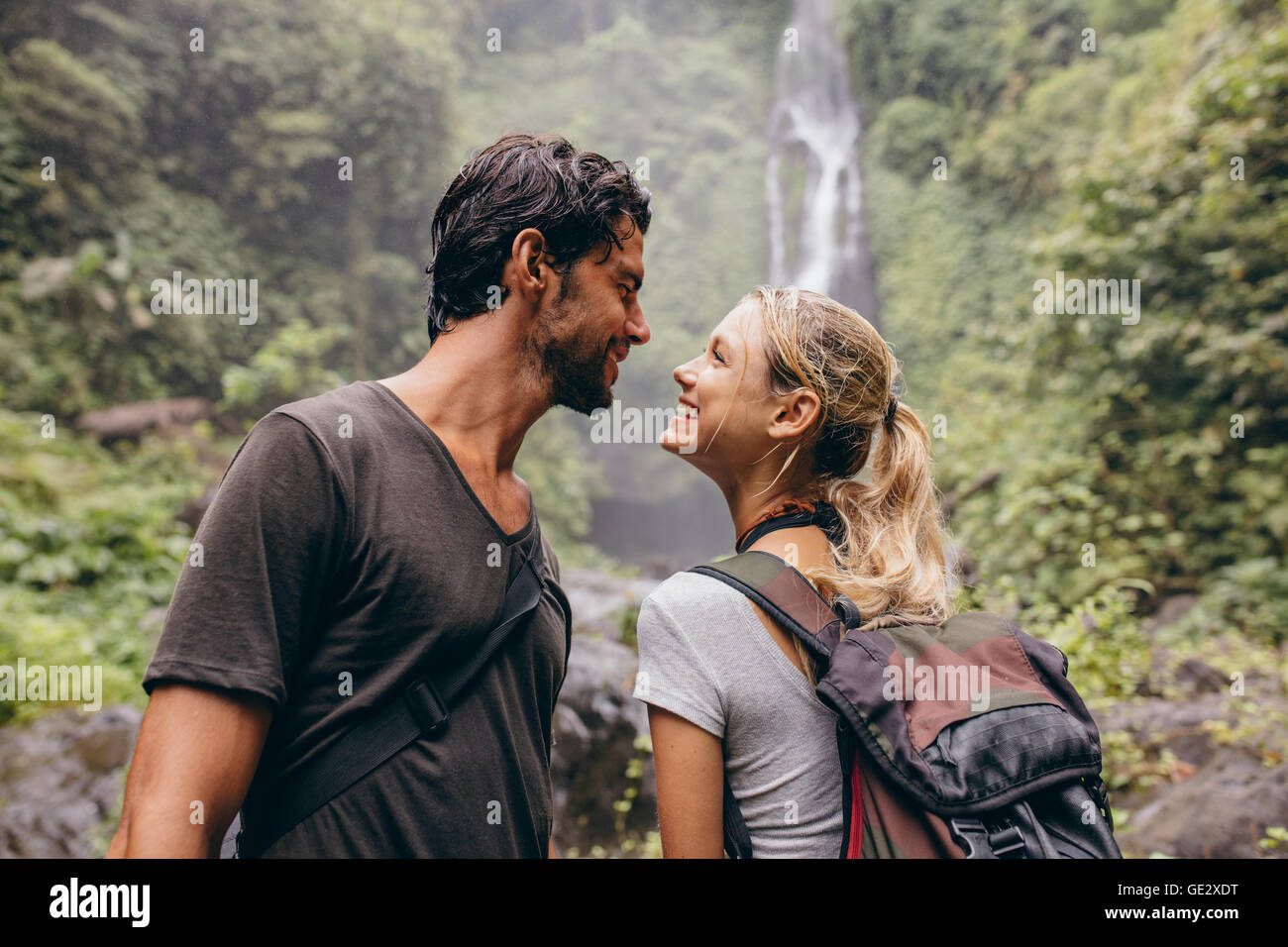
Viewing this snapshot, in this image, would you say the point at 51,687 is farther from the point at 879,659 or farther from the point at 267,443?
the point at 879,659

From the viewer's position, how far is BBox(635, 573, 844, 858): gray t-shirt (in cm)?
116

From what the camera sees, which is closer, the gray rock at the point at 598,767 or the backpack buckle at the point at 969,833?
the backpack buckle at the point at 969,833

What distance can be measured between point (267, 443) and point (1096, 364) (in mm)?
7504

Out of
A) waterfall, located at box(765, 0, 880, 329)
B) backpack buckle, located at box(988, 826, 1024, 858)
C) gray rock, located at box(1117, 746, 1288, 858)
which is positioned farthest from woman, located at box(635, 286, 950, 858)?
waterfall, located at box(765, 0, 880, 329)

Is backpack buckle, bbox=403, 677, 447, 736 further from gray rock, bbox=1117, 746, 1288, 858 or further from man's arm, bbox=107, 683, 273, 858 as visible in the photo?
gray rock, bbox=1117, 746, 1288, 858

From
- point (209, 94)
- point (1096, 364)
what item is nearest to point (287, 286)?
point (209, 94)

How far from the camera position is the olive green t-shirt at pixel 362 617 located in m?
1.01

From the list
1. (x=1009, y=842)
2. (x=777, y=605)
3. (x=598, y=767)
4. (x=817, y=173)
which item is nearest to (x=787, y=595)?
(x=777, y=605)

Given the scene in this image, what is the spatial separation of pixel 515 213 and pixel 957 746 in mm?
1210

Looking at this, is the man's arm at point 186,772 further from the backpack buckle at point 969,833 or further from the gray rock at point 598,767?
the gray rock at point 598,767

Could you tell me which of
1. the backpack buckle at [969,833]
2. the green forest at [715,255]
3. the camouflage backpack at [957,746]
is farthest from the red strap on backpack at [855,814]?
the green forest at [715,255]

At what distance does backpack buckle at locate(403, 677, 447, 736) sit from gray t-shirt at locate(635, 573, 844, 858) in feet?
1.08

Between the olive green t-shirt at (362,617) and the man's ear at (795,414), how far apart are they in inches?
22.2

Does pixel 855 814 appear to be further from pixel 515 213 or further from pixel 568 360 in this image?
pixel 515 213
